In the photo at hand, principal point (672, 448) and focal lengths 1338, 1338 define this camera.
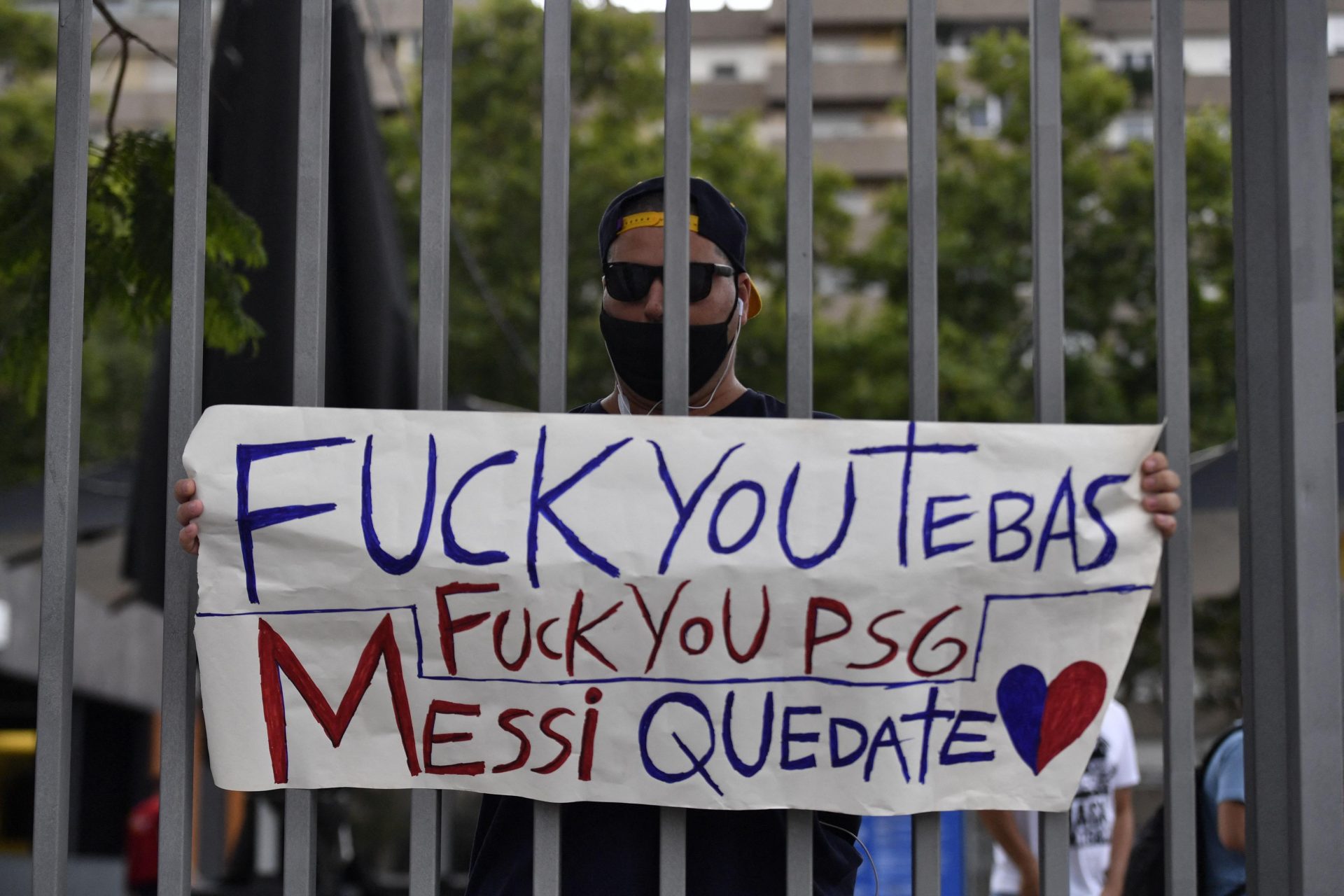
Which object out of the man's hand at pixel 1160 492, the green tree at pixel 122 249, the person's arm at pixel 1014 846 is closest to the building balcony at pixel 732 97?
the person's arm at pixel 1014 846

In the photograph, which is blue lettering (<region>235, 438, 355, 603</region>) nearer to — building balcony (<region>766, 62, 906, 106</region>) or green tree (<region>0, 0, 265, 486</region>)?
green tree (<region>0, 0, 265, 486</region>)

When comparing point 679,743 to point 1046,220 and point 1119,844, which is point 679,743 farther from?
point 1119,844

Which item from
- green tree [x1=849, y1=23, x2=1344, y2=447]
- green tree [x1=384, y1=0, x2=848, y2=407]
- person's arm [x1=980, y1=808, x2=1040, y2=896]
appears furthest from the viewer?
green tree [x1=384, y1=0, x2=848, y2=407]

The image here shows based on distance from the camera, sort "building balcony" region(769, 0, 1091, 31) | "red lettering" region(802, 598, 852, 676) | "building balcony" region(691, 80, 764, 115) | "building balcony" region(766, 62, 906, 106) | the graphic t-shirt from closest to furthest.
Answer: "red lettering" region(802, 598, 852, 676), the graphic t-shirt, "building balcony" region(769, 0, 1091, 31), "building balcony" region(691, 80, 764, 115), "building balcony" region(766, 62, 906, 106)

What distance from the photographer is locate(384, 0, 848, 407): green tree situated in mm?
13320

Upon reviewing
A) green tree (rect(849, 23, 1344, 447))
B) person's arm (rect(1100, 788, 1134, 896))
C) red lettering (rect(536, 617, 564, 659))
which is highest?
green tree (rect(849, 23, 1344, 447))

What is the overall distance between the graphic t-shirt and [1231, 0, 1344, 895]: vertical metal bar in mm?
1337

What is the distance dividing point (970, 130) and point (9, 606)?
11.6 meters

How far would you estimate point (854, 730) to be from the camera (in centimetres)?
187

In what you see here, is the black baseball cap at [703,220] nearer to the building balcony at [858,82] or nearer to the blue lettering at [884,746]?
the blue lettering at [884,746]

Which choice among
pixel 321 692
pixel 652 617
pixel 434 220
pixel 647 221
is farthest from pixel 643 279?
pixel 321 692

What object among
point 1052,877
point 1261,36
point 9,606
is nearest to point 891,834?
point 1052,877

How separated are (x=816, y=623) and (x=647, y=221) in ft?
2.34

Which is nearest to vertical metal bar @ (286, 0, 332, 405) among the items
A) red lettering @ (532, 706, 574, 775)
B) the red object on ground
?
red lettering @ (532, 706, 574, 775)
